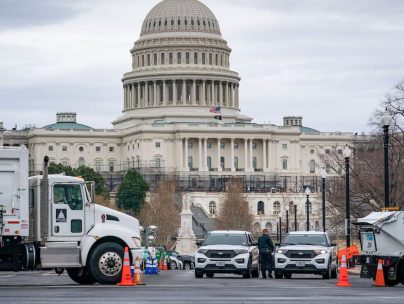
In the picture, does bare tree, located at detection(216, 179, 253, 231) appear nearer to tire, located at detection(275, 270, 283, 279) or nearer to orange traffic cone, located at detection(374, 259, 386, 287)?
tire, located at detection(275, 270, 283, 279)

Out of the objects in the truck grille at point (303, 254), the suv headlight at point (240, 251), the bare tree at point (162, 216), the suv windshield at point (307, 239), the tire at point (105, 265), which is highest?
the bare tree at point (162, 216)

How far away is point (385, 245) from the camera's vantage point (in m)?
45.8

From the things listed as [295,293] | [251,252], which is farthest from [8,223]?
[251,252]

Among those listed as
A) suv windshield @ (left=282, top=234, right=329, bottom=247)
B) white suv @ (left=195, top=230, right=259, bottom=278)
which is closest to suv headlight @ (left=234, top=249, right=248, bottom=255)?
white suv @ (left=195, top=230, right=259, bottom=278)

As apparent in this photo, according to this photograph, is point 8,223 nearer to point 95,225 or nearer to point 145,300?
point 95,225

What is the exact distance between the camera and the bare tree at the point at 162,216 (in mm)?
164500

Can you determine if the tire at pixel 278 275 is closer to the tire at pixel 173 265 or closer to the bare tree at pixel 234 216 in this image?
the tire at pixel 173 265

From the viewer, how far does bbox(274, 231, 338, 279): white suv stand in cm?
Answer: 5331

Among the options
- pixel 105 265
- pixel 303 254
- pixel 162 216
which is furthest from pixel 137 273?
pixel 162 216

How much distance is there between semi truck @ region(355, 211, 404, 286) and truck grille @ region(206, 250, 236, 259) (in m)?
7.71

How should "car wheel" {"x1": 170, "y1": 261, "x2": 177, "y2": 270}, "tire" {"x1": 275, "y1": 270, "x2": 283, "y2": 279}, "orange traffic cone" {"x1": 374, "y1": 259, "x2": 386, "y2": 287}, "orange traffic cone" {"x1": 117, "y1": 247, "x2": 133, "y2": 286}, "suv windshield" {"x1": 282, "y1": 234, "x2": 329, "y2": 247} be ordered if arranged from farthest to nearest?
"car wheel" {"x1": 170, "y1": 261, "x2": 177, "y2": 270} < "suv windshield" {"x1": 282, "y1": 234, "x2": 329, "y2": 247} < "tire" {"x1": 275, "y1": 270, "x2": 283, "y2": 279} < "orange traffic cone" {"x1": 374, "y1": 259, "x2": 386, "y2": 287} < "orange traffic cone" {"x1": 117, "y1": 247, "x2": 133, "y2": 286}

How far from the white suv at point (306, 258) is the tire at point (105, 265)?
9.74 m

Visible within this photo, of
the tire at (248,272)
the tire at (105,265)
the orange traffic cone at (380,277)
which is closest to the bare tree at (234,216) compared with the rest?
the tire at (248,272)

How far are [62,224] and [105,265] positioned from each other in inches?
64.2
